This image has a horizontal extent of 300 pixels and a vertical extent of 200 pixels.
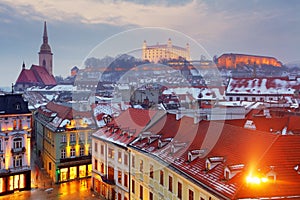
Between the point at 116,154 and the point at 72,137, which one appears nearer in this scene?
the point at 116,154

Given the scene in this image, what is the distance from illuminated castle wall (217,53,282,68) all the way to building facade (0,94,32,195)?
3958 inches

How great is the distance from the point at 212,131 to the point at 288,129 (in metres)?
9.73

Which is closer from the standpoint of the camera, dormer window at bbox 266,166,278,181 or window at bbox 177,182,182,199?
dormer window at bbox 266,166,278,181

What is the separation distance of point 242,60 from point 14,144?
14289cm

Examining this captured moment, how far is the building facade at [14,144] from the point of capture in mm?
34250

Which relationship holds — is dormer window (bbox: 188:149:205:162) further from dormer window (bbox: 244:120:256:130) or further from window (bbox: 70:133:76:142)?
window (bbox: 70:133:76:142)

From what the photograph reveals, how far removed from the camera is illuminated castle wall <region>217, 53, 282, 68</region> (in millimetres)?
147000

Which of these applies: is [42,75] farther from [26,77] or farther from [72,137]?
[72,137]

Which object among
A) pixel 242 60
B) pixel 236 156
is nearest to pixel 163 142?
pixel 236 156

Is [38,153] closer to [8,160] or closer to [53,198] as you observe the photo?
[8,160]

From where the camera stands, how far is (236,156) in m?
17.5

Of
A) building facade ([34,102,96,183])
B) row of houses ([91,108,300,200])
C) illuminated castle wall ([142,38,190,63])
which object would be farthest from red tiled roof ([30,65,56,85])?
illuminated castle wall ([142,38,190,63])

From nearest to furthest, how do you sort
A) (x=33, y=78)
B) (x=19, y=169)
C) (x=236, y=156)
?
(x=236, y=156), (x=19, y=169), (x=33, y=78)

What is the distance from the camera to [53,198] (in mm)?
32562
